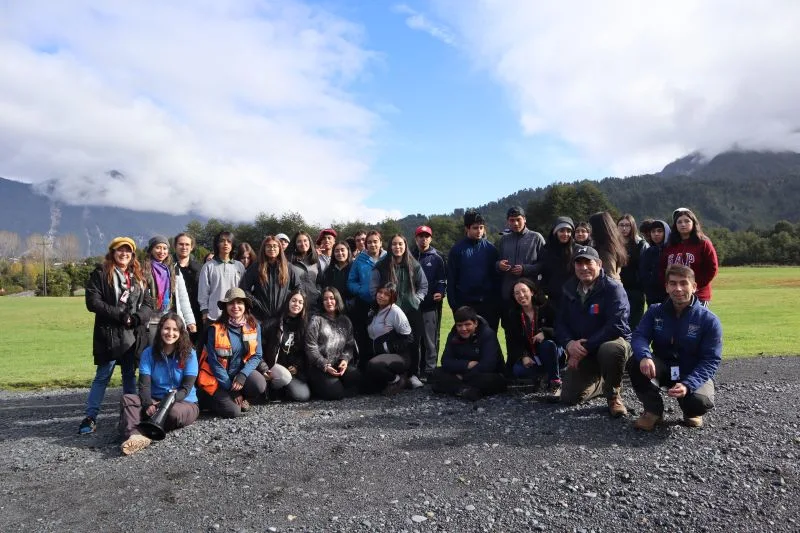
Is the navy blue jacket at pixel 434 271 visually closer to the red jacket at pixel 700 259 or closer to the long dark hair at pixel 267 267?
the long dark hair at pixel 267 267

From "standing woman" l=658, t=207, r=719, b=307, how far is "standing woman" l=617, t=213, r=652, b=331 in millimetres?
1198

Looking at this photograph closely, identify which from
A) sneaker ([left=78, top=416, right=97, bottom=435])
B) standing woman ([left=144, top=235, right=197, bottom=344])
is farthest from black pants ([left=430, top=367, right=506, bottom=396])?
sneaker ([left=78, top=416, right=97, bottom=435])

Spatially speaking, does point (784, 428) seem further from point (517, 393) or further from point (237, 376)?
point (237, 376)

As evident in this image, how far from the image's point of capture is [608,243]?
27.2ft

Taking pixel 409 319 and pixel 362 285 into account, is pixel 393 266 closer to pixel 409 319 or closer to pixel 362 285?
pixel 362 285

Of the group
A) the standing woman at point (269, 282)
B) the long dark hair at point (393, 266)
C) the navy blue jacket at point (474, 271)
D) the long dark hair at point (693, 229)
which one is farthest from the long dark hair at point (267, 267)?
the long dark hair at point (693, 229)

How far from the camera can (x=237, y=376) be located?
304 inches

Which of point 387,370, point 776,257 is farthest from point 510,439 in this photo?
point 776,257

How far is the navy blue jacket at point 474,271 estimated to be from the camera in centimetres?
947

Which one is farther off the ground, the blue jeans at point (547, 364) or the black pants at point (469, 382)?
the blue jeans at point (547, 364)

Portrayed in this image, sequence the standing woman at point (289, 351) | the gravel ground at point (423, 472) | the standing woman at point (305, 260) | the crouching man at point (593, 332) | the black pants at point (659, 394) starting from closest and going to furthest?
the gravel ground at point (423, 472), the black pants at point (659, 394), the crouching man at point (593, 332), the standing woman at point (289, 351), the standing woman at point (305, 260)

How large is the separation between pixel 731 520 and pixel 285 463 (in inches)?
163

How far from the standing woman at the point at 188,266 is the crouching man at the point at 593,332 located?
235 inches

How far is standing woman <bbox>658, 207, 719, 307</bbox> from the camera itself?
8.05m
